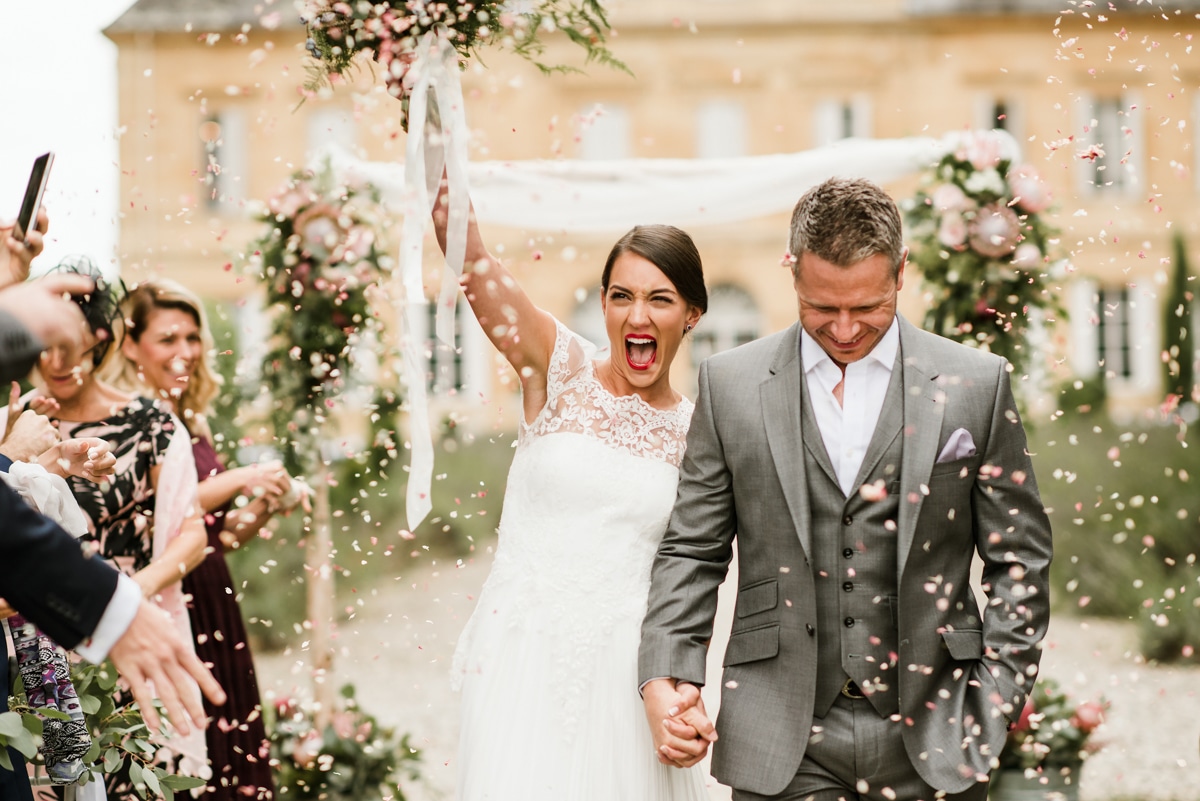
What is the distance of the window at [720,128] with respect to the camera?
23000mm

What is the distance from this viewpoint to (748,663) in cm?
294

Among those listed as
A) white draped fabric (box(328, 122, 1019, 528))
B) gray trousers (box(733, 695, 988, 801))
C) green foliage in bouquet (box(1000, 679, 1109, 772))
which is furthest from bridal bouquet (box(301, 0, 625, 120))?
green foliage in bouquet (box(1000, 679, 1109, 772))

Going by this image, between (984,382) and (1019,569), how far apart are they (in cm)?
46

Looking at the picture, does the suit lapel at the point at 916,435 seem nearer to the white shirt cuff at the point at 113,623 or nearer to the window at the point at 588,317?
the white shirt cuff at the point at 113,623

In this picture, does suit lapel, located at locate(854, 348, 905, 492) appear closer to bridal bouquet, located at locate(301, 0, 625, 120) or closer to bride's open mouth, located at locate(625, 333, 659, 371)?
bride's open mouth, located at locate(625, 333, 659, 371)

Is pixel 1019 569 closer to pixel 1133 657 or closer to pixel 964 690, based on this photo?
pixel 964 690

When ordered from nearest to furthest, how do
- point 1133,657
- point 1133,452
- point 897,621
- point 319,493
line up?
point 897,621 < point 319,493 < point 1133,657 < point 1133,452

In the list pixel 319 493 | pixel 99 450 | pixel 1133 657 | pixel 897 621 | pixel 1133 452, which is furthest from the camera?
pixel 1133 452

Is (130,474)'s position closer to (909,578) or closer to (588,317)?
(909,578)

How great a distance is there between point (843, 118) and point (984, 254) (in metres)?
17.5

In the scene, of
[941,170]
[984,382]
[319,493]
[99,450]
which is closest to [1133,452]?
[941,170]

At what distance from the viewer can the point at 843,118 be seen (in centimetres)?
2295

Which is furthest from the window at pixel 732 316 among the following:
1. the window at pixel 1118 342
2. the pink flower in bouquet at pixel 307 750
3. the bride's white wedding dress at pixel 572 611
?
the bride's white wedding dress at pixel 572 611

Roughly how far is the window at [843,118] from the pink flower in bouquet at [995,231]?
16975 millimetres
